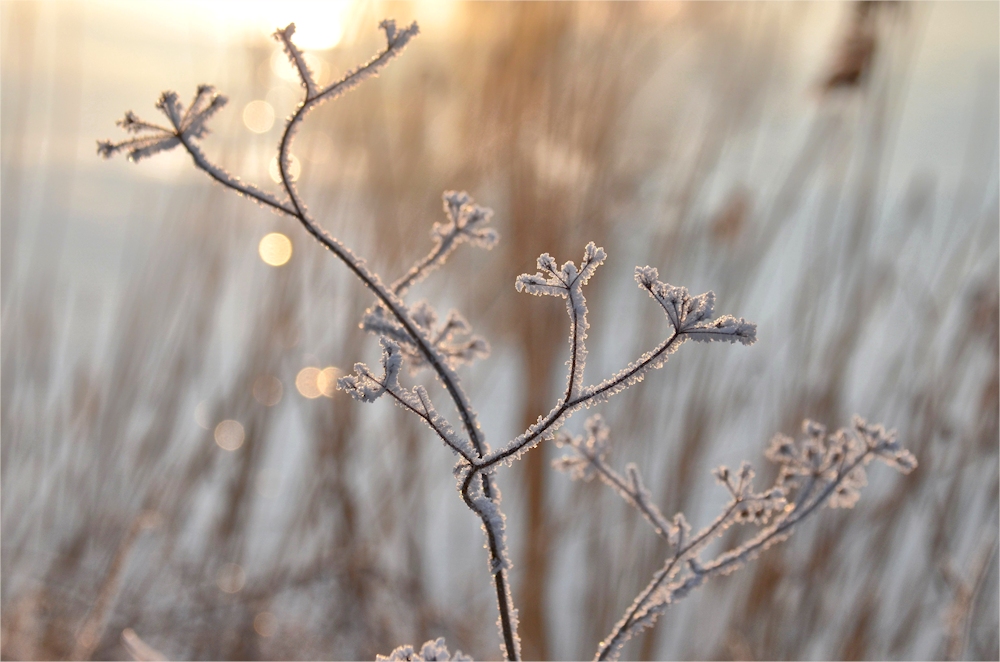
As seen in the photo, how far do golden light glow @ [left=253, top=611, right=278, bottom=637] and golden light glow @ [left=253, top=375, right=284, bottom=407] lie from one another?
1.94 ft

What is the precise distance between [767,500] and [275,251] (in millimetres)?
1580

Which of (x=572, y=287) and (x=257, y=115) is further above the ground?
(x=257, y=115)

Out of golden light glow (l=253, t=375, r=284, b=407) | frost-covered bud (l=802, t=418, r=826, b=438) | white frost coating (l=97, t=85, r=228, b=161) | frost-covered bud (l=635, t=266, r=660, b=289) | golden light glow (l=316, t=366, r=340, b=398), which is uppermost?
white frost coating (l=97, t=85, r=228, b=161)

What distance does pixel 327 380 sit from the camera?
180cm

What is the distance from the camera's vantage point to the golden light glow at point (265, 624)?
1979mm

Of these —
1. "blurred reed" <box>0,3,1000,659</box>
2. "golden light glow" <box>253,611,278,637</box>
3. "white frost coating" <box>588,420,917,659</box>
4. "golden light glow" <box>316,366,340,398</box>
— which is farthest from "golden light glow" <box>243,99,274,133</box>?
"white frost coating" <box>588,420,917,659</box>

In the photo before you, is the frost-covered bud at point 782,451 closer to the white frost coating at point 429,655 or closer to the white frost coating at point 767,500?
the white frost coating at point 767,500

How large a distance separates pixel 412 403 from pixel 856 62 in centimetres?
132

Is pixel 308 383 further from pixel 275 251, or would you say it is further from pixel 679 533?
pixel 679 533

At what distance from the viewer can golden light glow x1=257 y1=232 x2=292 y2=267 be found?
6.08 feet

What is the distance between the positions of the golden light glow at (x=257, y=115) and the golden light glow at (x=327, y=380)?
1.98ft

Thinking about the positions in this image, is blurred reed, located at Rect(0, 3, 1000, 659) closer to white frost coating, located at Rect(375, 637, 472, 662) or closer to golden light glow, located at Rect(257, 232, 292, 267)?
golden light glow, located at Rect(257, 232, 292, 267)

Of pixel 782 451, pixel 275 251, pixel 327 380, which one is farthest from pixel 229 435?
pixel 782 451

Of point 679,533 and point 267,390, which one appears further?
point 267,390
